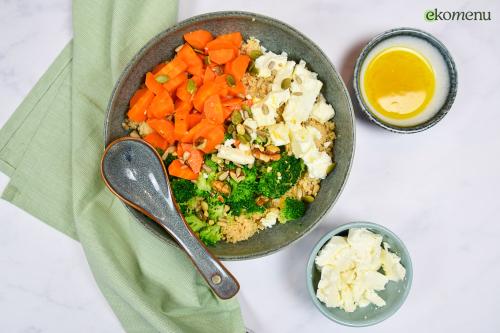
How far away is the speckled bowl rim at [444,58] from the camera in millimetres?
2309

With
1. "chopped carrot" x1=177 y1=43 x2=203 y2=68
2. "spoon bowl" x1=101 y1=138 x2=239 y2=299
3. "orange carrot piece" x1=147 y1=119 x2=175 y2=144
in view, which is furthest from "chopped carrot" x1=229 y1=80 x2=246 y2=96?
"spoon bowl" x1=101 y1=138 x2=239 y2=299

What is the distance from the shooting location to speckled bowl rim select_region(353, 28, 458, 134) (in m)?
2.31

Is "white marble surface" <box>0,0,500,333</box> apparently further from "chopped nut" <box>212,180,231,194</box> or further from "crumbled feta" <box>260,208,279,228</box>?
"chopped nut" <box>212,180,231,194</box>

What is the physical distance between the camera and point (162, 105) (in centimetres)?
218

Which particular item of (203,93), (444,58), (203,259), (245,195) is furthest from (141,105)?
(444,58)

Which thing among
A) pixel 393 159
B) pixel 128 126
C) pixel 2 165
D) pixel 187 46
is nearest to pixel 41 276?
pixel 2 165

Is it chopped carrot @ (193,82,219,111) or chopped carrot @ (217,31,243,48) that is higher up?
chopped carrot @ (217,31,243,48)

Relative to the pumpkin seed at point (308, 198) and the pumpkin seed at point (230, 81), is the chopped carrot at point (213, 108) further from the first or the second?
the pumpkin seed at point (308, 198)

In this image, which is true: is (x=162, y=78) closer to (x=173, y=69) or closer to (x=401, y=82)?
(x=173, y=69)

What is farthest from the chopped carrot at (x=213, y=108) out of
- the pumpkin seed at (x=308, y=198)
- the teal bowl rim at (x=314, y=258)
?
the teal bowl rim at (x=314, y=258)

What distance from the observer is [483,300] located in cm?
262

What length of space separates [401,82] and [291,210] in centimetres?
88

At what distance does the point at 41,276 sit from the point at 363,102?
1.90m

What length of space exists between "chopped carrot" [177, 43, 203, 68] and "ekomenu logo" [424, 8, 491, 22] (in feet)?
4.11
